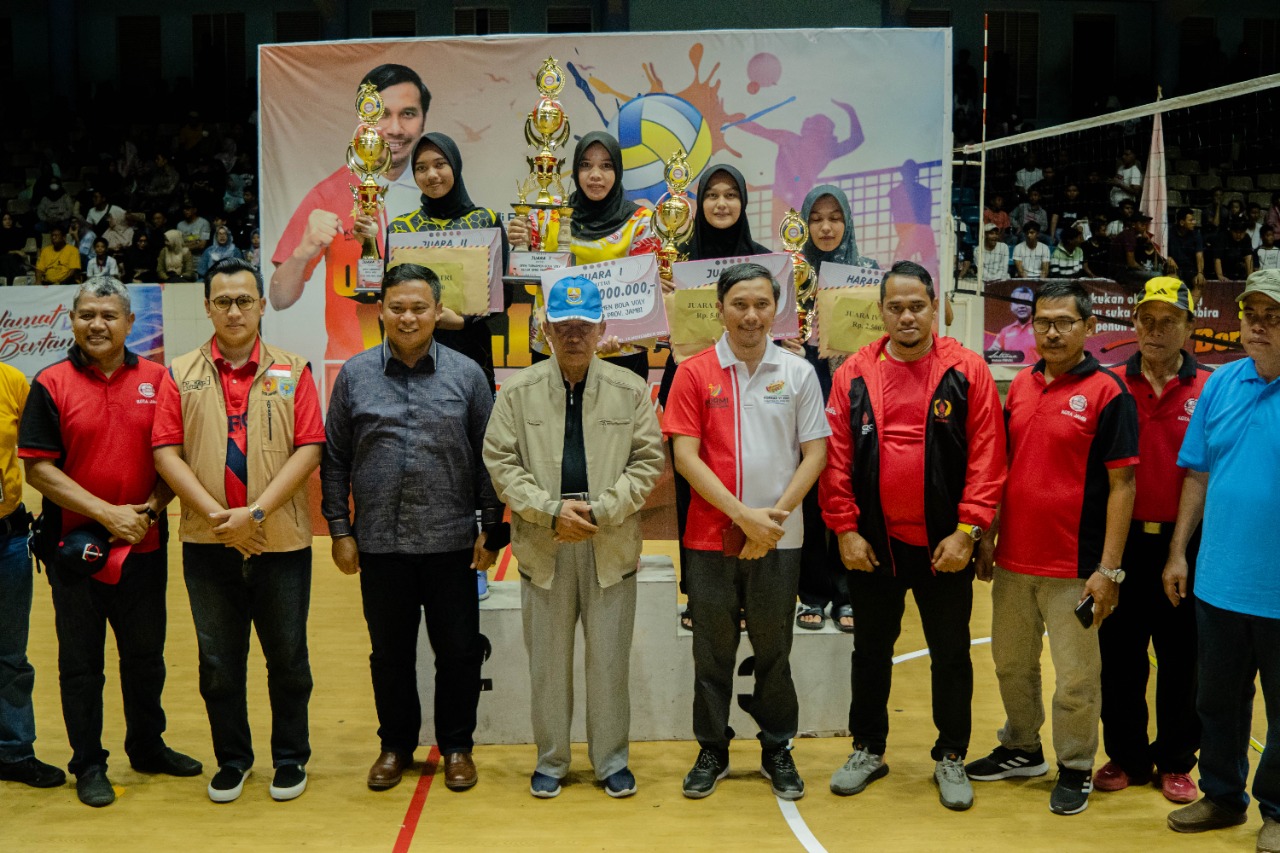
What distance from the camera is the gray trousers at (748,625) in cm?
423

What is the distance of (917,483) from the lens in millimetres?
4113

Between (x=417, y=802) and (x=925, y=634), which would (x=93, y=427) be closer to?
(x=417, y=802)

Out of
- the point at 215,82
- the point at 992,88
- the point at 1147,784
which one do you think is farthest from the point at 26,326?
the point at 992,88

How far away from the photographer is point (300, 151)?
26.8 feet

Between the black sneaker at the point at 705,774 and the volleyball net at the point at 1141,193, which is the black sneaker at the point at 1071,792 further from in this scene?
Result: the volleyball net at the point at 1141,193

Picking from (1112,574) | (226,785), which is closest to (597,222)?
(1112,574)

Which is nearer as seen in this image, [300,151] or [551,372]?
[551,372]

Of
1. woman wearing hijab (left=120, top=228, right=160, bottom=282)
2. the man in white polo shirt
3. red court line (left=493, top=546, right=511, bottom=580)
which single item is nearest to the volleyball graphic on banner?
red court line (left=493, top=546, right=511, bottom=580)

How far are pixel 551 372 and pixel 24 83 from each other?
63.8 feet

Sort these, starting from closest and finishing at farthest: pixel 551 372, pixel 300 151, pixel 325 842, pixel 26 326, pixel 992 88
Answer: pixel 325 842, pixel 551 372, pixel 300 151, pixel 26 326, pixel 992 88

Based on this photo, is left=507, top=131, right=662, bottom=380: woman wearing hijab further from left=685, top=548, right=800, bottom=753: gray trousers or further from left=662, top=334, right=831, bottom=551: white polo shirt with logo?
left=685, top=548, right=800, bottom=753: gray trousers

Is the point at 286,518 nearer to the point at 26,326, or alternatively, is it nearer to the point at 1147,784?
the point at 1147,784

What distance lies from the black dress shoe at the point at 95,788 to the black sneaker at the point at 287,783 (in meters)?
0.60

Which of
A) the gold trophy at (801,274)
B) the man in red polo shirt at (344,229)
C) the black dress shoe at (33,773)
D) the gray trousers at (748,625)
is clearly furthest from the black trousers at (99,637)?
the man in red polo shirt at (344,229)
